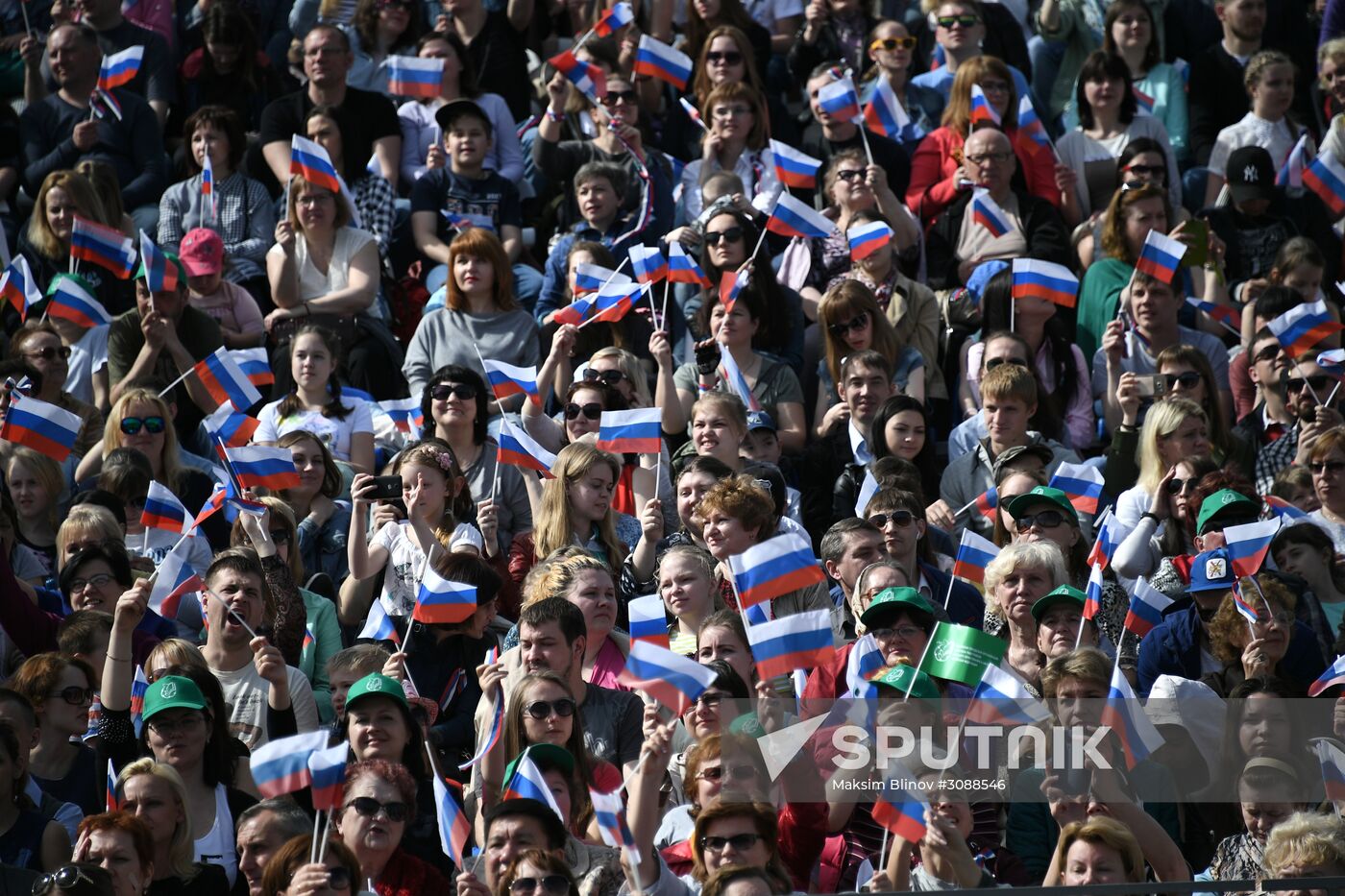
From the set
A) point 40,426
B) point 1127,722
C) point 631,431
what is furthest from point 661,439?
Answer: point 1127,722

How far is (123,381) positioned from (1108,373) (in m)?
5.00

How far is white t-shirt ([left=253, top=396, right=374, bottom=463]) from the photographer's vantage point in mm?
11602

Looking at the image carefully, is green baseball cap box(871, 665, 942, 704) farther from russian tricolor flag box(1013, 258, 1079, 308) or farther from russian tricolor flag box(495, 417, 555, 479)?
russian tricolor flag box(1013, 258, 1079, 308)

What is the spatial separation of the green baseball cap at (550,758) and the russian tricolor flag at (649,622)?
830 mm

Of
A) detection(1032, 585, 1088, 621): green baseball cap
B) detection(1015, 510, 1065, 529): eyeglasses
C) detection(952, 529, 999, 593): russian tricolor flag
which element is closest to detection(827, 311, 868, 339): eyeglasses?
detection(952, 529, 999, 593): russian tricolor flag

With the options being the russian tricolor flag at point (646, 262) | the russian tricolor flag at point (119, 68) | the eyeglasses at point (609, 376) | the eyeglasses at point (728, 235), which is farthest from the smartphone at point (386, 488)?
the russian tricolor flag at point (119, 68)

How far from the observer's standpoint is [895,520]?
1018 cm

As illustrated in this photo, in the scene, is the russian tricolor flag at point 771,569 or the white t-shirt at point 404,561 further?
the white t-shirt at point 404,561

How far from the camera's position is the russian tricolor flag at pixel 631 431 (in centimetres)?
1066

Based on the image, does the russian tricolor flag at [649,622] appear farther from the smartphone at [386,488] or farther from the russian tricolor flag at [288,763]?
the smartphone at [386,488]

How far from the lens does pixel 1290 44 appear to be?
53.2 feet

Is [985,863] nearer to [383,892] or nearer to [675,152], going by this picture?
[383,892]

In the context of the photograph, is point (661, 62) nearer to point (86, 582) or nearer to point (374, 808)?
point (86, 582)

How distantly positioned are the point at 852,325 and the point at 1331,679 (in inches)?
143
